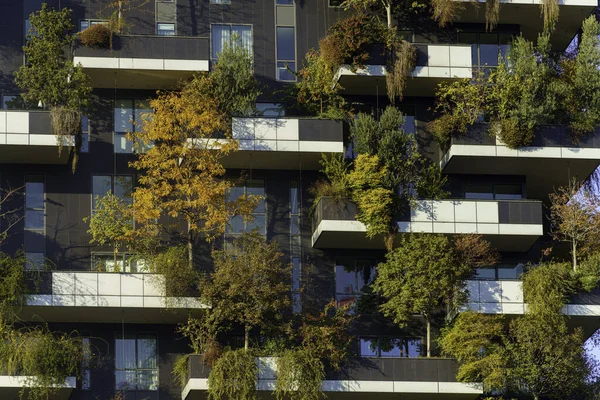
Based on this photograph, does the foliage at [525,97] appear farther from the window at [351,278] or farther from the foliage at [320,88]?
the window at [351,278]

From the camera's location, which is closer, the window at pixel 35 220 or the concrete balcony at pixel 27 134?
the concrete balcony at pixel 27 134

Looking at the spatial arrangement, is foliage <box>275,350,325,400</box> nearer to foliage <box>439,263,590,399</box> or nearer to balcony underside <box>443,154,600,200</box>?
foliage <box>439,263,590,399</box>

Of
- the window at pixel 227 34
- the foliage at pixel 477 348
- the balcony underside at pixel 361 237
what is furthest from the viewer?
the window at pixel 227 34

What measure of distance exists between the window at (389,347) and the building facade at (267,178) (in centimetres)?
5

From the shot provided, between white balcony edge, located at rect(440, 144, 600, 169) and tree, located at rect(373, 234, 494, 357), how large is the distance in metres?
3.20

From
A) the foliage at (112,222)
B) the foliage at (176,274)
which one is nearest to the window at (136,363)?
the foliage at (176,274)

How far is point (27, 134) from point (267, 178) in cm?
831

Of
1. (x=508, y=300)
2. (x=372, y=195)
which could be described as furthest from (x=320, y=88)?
Result: (x=508, y=300)

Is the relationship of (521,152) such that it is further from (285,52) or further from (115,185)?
(115,185)

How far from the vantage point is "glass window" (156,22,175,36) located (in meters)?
55.0

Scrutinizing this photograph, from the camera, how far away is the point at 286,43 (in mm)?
55438

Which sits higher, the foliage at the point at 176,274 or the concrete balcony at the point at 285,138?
the concrete balcony at the point at 285,138

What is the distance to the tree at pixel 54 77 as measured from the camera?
52.2 meters

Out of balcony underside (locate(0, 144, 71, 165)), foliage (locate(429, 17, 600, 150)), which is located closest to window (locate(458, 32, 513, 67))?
foliage (locate(429, 17, 600, 150))
